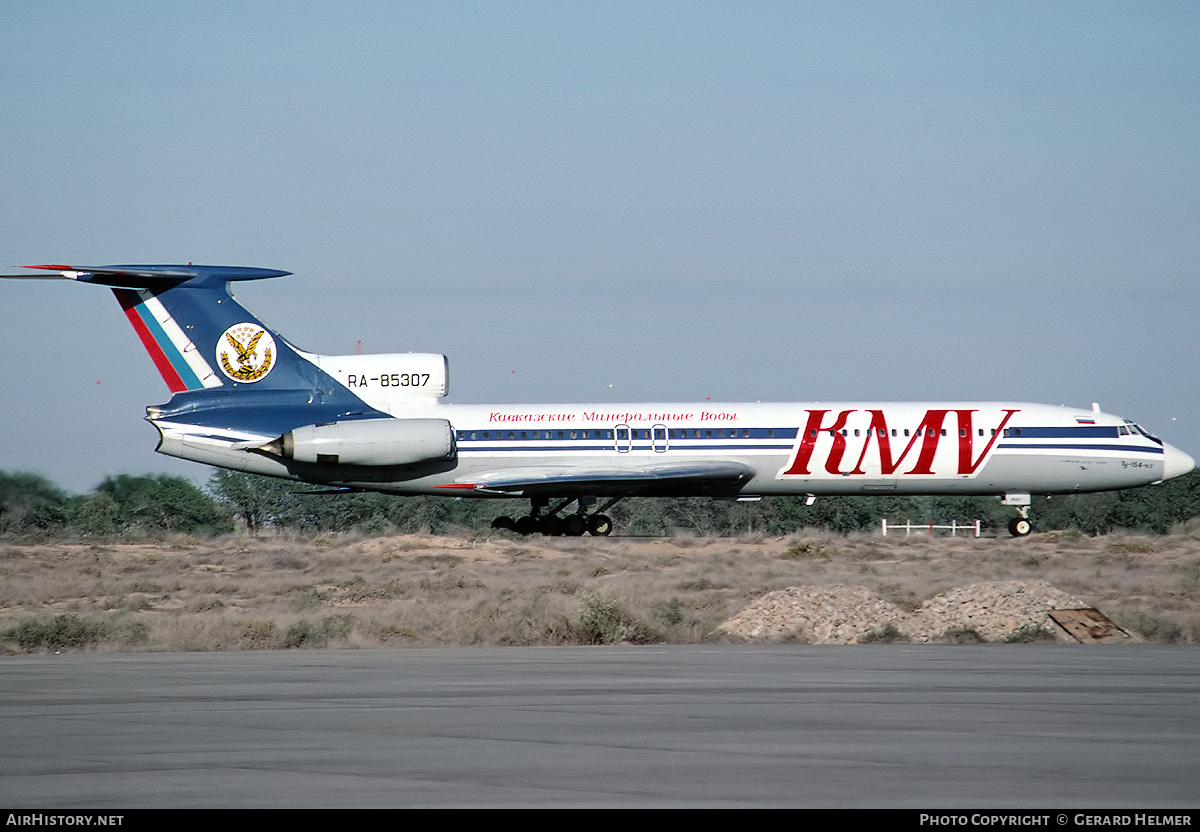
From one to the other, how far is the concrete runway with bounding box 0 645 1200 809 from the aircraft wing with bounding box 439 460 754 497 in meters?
21.1

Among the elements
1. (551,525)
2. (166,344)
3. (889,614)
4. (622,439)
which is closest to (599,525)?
(551,525)

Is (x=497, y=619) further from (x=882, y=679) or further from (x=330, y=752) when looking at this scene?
(x=330, y=752)

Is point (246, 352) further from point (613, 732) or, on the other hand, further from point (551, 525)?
point (613, 732)

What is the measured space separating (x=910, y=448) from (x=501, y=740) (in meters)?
29.8

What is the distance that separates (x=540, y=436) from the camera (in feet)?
125

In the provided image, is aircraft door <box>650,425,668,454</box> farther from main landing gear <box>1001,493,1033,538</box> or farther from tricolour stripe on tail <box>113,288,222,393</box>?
tricolour stripe on tail <box>113,288,222,393</box>

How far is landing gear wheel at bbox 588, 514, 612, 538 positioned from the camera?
39812mm

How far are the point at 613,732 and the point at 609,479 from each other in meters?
27.3

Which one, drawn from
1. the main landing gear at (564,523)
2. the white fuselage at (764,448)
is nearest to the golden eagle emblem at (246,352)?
the white fuselage at (764,448)

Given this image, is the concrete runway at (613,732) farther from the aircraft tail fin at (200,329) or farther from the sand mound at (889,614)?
the aircraft tail fin at (200,329)

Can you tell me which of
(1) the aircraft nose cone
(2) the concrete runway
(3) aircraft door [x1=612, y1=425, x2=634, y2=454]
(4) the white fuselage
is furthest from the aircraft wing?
(2) the concrete runway

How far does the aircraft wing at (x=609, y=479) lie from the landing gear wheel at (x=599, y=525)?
1376 millimetres

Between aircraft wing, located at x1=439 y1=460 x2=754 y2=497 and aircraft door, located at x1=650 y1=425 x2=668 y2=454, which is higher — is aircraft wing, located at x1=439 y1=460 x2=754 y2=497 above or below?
below

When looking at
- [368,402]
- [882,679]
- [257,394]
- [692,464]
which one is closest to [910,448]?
[692,464]
